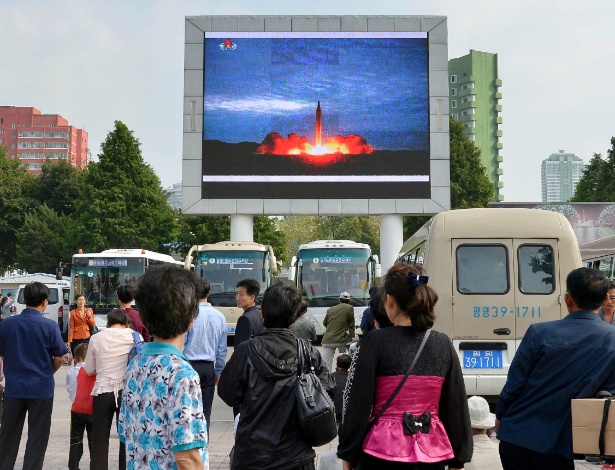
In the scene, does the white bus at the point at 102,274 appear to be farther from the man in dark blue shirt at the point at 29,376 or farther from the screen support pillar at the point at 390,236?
the man in dark blue shirt at the point at 29,376

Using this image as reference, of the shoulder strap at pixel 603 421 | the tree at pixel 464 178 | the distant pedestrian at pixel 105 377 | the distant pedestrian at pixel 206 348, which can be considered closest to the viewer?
the shoulder strap at pixel 603 421

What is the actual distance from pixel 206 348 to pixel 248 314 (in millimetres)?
555

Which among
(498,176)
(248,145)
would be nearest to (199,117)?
(248,145)

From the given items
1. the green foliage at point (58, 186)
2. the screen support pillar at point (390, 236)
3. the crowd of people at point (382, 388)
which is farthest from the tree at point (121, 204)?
the crowd of people at point (382, 388)

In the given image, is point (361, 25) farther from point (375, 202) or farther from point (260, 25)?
point (375, 202)

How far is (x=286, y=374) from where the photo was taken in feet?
16.9

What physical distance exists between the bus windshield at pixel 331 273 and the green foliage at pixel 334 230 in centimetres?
6300

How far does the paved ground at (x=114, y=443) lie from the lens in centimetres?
927

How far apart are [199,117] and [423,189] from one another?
8.88 metres

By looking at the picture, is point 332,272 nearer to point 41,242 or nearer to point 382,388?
point 382,388

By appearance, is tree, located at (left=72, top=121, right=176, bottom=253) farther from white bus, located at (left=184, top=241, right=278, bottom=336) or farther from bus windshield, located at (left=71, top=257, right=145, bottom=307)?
white bus, located at (left=184, top=241, right=278, bottom=336)

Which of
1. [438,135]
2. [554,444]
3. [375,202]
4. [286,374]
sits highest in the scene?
[438,135]

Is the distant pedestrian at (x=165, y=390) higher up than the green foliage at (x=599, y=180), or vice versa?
the green foliage at (x=599, y=180)

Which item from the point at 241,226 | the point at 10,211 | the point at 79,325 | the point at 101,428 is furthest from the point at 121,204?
the point at 101,428
